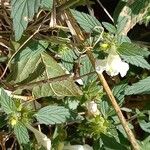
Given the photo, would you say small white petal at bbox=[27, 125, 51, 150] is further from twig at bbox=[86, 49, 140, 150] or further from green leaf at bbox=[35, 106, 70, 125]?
twig at bbox=[86, 49, 140, 150]

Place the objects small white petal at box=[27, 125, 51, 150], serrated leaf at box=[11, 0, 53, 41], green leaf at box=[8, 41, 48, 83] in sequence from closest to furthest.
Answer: serrated leaf at box=[11, 0, 53, 41], small white petal at box=[27, 125, 51, 150], green leaf at box=[8, 41, 48, 83]

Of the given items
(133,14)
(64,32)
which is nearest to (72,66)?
(64,32)

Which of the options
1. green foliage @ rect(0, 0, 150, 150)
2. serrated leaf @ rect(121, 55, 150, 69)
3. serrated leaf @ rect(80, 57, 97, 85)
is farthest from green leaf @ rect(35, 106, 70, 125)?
serrated leaf @ rect(121, 55, 150, 69)

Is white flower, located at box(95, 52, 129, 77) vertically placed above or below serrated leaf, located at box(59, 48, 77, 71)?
above

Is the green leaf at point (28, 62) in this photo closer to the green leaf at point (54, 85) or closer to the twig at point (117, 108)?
the green leaf at point (54, 85)

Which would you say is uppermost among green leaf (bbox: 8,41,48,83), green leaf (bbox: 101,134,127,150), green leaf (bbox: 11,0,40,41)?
green leaf (bbox: 11,0,40,41)

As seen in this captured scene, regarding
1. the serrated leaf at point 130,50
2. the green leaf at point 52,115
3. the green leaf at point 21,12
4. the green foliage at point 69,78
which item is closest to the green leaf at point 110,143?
the green foliage at point 69,78
